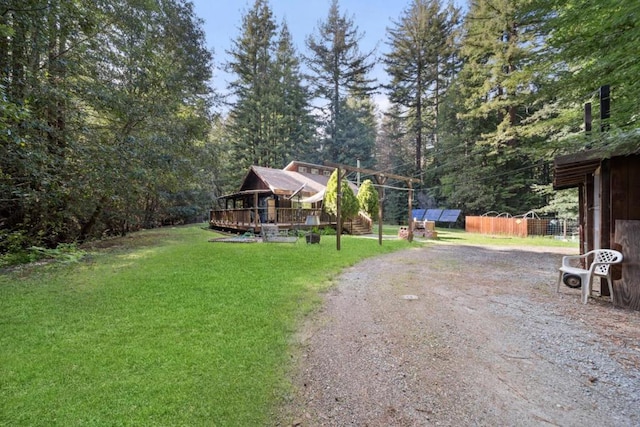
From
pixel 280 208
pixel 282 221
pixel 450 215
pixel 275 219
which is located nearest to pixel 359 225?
pixel 282 221

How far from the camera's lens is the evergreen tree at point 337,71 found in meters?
32.2

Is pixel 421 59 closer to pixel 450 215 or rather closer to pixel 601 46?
pixel 450 215

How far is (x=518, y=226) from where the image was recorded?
55.4ft

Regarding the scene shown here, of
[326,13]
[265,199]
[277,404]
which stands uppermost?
[326,13]

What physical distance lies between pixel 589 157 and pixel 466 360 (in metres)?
3.88

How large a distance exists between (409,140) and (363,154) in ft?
24.7

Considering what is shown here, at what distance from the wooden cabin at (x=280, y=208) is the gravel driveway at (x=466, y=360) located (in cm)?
1060

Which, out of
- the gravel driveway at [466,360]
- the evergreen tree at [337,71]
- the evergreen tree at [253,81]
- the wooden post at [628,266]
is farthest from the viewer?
the evergreen tree at [337,71]

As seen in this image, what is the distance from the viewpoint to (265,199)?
19250 mm

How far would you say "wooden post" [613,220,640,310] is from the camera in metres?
4.21

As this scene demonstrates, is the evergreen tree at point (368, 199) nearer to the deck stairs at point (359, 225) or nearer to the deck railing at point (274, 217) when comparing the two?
the deck stairs at point (359, 225)

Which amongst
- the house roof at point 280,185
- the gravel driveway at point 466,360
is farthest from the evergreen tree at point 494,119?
the gravel driveway at point 466,360

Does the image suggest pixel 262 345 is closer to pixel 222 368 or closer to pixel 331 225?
pixel 222 368

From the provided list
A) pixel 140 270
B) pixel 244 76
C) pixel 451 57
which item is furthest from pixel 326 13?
pixel 140 270
